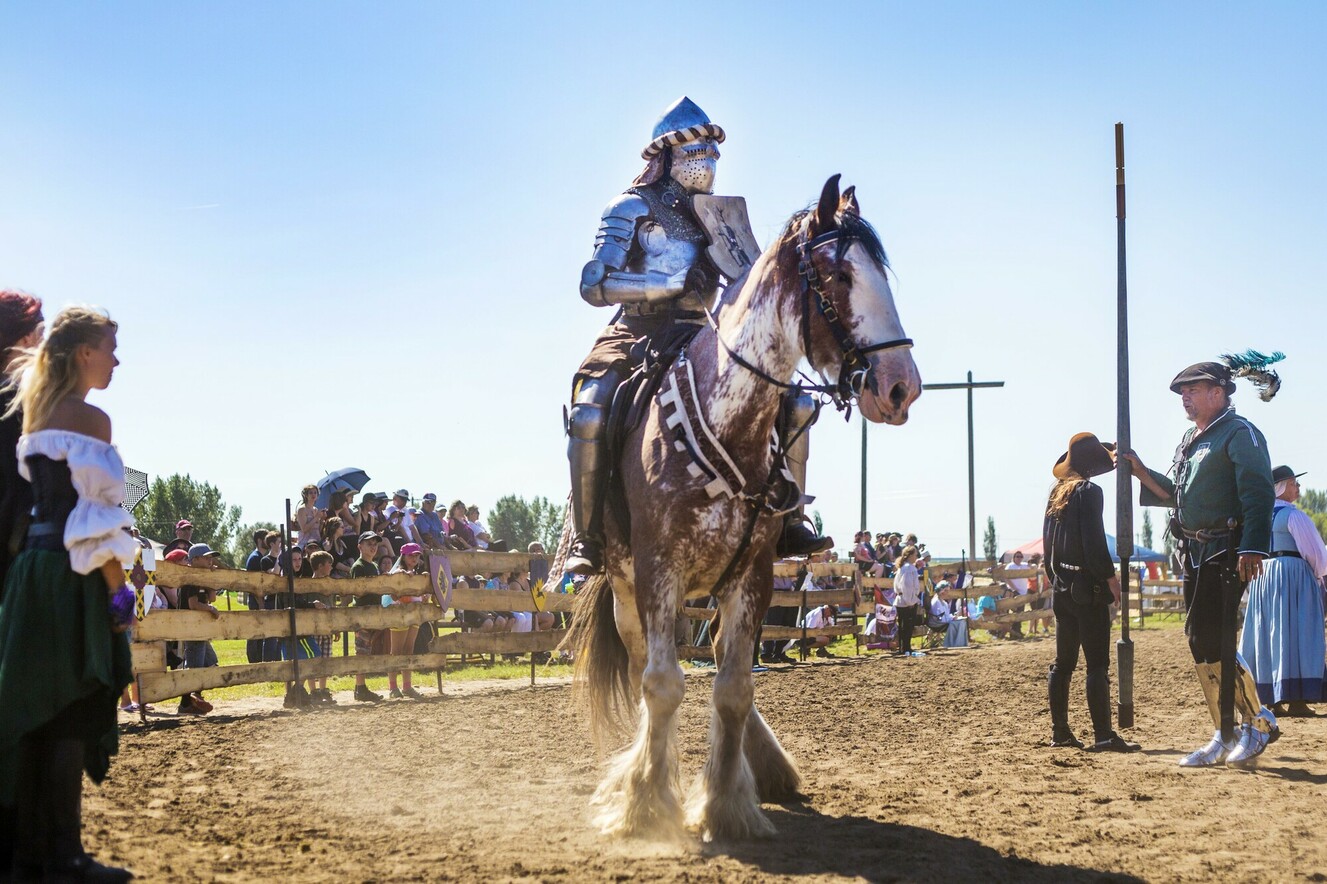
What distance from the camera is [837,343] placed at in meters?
5.23

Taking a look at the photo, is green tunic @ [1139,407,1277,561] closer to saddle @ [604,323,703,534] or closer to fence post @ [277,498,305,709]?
saddle @ [604,323,703,534]

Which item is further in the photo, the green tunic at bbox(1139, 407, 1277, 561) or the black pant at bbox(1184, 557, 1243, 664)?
the black pant at bbox(1184, 557, 1243, 664)

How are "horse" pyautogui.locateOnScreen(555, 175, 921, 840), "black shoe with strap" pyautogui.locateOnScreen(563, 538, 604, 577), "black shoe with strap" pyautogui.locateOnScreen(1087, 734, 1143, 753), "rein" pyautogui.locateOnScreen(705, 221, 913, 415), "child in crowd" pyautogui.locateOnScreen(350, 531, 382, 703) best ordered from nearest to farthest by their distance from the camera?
"rein" pyautogui.locateOnScreen(705, 221, 913, 415), "horse" pyautogui.locateOnScreen(555, 175, 921, 840), "black shoe with strap" pyautogui.locateOnScreen(563, 538, 604, 577), "black shoe with strap" pyautogui.locateOnScreen(1087, 734, 1143, 753), "child in crowd" pyautogui.locateOnScreen(350, 531, 382, 703)

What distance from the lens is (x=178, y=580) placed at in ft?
35.7

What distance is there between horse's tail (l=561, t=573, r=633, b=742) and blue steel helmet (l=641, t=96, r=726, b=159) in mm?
2555

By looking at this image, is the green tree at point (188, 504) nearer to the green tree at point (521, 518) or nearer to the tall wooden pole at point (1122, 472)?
the green tree at point (521, 518)

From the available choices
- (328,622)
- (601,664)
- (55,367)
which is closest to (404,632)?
(328,622)

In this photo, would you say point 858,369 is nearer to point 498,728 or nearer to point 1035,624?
point 498,728

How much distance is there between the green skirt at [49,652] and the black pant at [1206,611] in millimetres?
6071

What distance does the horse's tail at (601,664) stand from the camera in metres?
6.93

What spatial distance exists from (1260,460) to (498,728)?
19.7 feet

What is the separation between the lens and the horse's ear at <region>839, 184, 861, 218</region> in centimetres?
546

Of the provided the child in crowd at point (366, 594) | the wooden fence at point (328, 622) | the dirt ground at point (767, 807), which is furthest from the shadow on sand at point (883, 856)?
the child in crowd at point (366, 594)

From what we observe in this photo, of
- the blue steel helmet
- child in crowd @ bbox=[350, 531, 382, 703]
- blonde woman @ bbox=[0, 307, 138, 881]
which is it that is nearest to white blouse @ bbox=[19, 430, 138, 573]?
blonde woman @ bbox=[0, 307, 138, 881]
